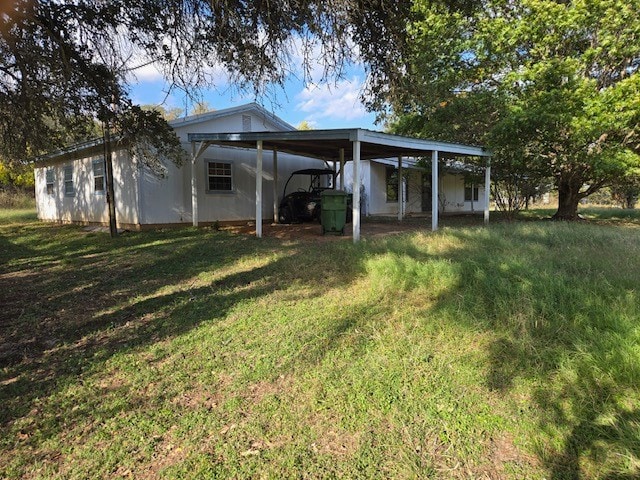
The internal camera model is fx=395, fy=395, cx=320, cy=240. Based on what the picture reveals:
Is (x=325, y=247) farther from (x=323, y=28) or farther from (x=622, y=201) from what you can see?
(x=622, y=201)

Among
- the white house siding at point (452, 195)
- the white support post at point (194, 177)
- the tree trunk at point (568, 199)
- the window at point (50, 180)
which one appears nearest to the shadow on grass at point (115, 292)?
the white support post at point (194, 177)

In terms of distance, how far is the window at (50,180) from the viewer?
55.5ft

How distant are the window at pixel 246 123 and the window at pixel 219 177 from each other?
1.47 metres

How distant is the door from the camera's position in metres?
22.1

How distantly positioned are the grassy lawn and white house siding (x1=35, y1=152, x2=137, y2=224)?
22.8 ft

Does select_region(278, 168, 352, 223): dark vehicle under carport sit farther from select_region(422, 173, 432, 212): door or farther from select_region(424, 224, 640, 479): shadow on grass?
select_region(422, 173, 432, 212): door

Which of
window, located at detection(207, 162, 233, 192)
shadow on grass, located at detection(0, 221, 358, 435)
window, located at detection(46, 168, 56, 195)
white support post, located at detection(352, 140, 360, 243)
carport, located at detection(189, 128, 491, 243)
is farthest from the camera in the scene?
window, located at detection(46, 168, 56, 195)

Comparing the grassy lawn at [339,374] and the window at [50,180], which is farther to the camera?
the window at [50,180]

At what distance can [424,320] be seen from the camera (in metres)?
3.89

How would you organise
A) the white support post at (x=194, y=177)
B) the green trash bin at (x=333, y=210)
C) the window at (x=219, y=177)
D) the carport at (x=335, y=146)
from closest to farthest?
1. the carport at (x=335, y=146)
2. the green trash bin at (x=333, y=210)
3. the white support post at (x=194, y=177)
4. the window at (x=219, y=177)

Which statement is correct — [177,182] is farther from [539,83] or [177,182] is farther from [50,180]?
[539,83]

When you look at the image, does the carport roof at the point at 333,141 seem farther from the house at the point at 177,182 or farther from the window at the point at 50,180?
the window at the point at 50,180

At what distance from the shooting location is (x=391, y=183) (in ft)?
65.5

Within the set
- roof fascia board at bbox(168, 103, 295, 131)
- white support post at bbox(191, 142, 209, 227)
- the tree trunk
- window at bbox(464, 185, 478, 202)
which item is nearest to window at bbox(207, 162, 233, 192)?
white support post at bbox(191, 142, 209, 227)
